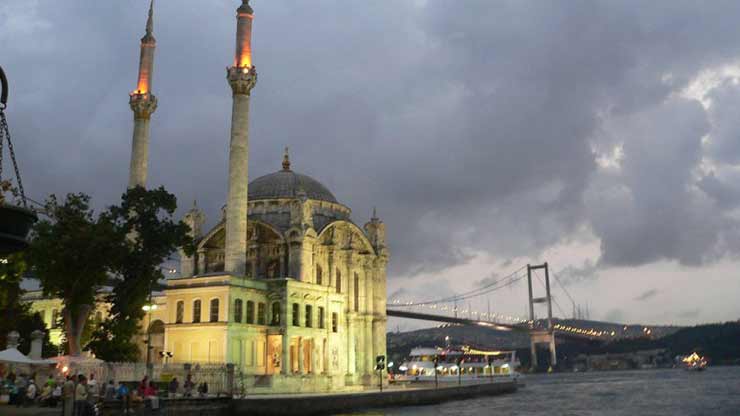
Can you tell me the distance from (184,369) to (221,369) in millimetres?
2166

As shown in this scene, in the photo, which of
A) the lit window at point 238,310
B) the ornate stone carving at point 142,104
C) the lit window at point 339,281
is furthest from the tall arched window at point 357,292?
the ornate stone carving at point 142,104

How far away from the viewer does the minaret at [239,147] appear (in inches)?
1973

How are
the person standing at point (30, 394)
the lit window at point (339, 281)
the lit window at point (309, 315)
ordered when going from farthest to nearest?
the lit window at point (339, 281), the lit window at point (309, 315), the person standing at point (30, 394)

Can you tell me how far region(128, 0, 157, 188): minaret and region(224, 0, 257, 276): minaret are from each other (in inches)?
356

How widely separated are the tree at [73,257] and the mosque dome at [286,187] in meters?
23.4

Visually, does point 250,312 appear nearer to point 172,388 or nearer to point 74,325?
point 74,325

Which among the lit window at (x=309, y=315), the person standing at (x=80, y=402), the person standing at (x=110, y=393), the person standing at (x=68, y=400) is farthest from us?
the lit window at (x=309, y=315)

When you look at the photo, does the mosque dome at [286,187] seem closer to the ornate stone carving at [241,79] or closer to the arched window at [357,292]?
the arched window at [357,292]

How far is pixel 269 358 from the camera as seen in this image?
50.8 meters

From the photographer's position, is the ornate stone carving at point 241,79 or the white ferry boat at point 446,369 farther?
the white ferry boat at point 446,369

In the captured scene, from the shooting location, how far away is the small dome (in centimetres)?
6325

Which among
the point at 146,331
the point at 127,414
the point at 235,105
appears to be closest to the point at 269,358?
the point at 146,331

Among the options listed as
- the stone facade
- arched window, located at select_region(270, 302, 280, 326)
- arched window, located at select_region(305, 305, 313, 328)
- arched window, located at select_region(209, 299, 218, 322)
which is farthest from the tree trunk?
arched window, located at select_region(305, 305, 313, 328)

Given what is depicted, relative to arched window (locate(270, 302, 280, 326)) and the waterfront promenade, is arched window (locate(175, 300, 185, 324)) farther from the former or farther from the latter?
the waterfront promenade
